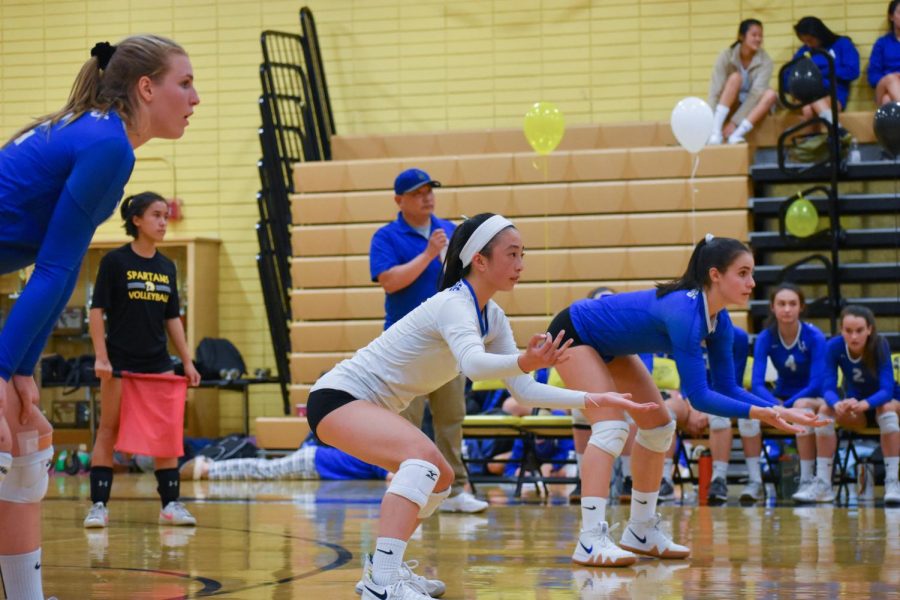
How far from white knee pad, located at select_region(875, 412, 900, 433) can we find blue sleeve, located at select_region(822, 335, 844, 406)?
294 mm

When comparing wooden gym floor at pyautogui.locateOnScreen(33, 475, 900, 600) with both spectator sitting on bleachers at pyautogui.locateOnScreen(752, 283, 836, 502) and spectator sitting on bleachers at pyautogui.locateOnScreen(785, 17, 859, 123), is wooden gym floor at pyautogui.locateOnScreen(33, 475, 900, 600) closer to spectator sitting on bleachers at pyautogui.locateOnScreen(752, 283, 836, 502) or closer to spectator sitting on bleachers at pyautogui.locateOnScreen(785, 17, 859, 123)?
spectator sitting on bleachers at pyautogui.locateOnScreen(752, 283, 836, 502)

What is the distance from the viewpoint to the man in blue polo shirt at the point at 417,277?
246 inches

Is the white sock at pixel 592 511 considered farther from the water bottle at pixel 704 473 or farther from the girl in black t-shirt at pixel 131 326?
the water bottle at pixel 704 473

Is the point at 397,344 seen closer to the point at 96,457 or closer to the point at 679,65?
the point at 96,457

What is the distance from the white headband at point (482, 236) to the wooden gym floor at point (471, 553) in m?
1.05

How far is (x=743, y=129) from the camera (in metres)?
10.3

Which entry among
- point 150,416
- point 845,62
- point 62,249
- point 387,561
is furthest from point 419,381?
point 845,62

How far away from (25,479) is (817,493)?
556 centimetres

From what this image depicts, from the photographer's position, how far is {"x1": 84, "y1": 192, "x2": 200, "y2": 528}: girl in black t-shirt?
5.99 meters

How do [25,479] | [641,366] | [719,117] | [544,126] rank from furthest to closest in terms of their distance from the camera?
[719,117] → [544,126] → [641,366] → [25,479]

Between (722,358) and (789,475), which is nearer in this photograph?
(722,358)

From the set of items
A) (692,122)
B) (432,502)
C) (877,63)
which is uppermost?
(877,63)

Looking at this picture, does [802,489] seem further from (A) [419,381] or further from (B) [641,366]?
(A) [419,381]

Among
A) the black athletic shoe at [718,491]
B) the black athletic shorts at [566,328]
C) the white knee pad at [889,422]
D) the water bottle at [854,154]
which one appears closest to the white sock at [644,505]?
the black athletic shorts at [566,328]
